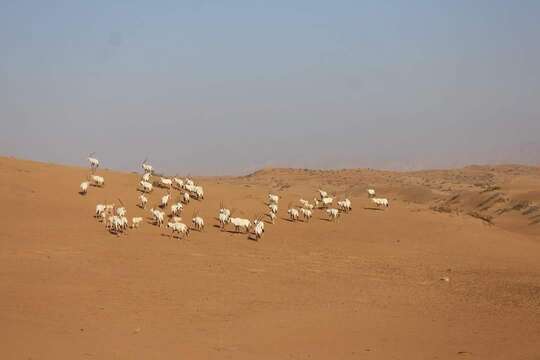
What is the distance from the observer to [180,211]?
2681cm

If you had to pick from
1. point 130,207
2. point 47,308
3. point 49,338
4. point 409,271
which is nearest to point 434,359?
point 49,338

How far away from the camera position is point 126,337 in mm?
11805

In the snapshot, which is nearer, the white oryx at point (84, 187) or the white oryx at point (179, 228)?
the white oryx at point (179, 228)

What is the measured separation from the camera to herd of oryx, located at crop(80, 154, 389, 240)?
2352 cm

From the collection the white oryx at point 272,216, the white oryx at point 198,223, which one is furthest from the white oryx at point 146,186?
the white oryx at point 272,216

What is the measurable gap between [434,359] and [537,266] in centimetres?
1424

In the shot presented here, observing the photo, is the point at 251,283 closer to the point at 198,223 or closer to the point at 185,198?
the point at 198,223

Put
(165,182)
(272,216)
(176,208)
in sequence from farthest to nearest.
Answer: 1. (165,182)
2. (272,216)
3. (176,208)

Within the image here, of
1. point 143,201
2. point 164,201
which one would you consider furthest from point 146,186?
point 164,201

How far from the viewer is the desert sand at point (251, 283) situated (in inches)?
476

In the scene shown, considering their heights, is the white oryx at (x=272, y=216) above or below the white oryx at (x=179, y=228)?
above

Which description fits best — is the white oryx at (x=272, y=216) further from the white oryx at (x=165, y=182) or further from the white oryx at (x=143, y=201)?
the white oryx at (x=143, y=201)

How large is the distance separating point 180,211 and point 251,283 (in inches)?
396

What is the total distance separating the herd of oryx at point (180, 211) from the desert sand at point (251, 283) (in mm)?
503
